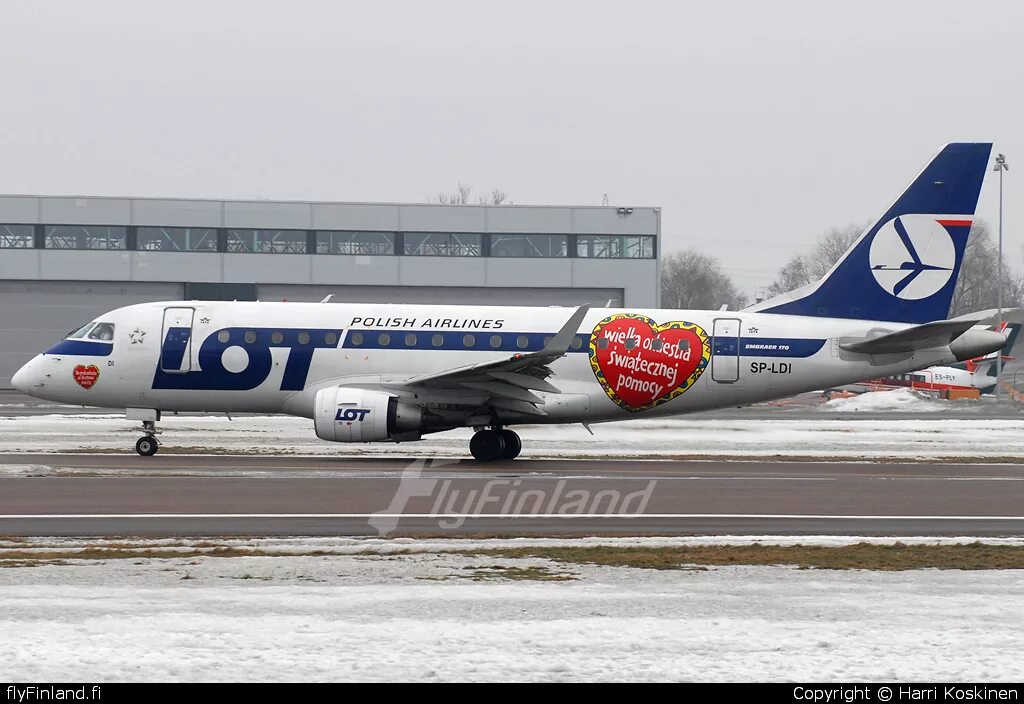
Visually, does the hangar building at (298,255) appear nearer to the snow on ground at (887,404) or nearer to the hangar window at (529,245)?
the hangar window at (529,245)

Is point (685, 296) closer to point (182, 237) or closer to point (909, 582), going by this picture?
point (182, 237)

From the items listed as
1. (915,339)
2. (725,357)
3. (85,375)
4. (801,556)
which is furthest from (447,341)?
(801,556)

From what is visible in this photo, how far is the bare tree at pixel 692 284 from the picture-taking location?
15175cm

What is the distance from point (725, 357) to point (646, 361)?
5.84ft

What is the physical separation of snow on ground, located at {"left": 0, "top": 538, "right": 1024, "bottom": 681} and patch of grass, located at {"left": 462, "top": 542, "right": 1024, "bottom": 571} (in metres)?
0.48

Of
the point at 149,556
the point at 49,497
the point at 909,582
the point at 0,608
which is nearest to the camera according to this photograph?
the point at 0,608

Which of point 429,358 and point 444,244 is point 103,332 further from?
point 444,244

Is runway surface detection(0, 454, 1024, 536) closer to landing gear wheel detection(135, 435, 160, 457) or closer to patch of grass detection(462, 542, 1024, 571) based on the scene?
landing gear wheel detection(135, 435, 160, 457)

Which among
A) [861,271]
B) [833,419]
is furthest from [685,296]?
[861,271]

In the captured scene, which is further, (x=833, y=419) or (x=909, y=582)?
(x=833, y=419)

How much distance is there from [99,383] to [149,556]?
50.1 ft

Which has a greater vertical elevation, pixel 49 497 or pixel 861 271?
pixel 861 271

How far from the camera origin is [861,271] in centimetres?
2794

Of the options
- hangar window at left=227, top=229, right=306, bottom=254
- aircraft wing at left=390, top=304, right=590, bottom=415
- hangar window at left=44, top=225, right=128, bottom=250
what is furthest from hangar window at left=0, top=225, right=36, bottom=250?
aircraft wing at left=390, top=304, right=590, bottom=415
